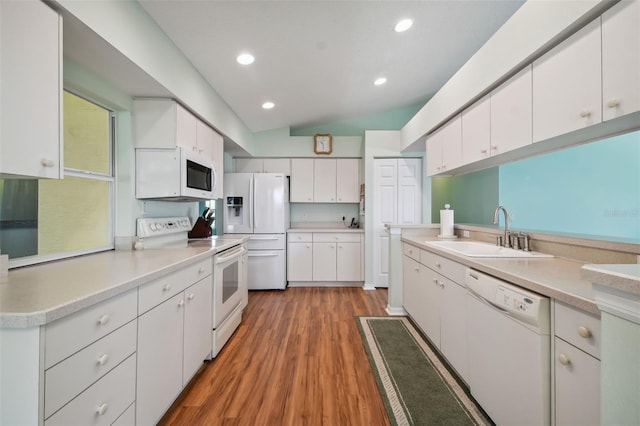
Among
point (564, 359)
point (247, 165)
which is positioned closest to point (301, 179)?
point (247, 165)

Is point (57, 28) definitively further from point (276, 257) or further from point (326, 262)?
point (326, 262)

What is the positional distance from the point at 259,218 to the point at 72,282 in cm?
285

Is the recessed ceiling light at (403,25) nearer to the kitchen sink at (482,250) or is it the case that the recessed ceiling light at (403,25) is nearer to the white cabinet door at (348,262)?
the kitchen sink at (482,250)

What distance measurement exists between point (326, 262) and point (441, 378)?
246 cm

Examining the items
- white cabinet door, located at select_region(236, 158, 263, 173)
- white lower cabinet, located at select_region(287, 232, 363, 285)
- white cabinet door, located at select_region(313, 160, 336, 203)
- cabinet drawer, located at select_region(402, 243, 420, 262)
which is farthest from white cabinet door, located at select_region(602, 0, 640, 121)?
white cabinet door, located at select_region(236, 158, 263, 173)

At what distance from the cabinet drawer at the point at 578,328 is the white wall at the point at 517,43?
1.27 meters

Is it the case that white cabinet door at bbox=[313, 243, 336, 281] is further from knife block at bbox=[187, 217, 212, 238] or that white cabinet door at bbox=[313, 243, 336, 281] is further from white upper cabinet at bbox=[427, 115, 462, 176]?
white upper cabinet at bbox=[427, 115, 462, 176]

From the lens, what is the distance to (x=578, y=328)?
3.04ft

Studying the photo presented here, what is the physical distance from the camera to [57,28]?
3.79ft

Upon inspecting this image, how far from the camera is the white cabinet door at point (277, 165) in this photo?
4438mm

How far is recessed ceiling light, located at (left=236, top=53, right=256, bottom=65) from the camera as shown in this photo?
7.40 feet

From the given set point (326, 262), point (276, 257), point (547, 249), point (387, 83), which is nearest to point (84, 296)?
point (547, 249)

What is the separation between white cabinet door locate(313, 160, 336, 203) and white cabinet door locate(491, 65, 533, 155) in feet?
9.04

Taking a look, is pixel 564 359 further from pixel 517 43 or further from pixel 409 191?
pixel 409 191
